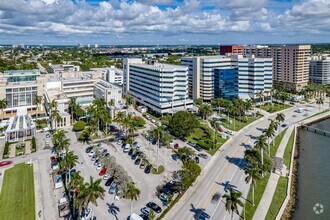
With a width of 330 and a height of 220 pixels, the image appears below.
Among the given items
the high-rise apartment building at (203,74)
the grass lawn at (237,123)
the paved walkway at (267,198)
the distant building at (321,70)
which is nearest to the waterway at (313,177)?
the paved walkway at (267,198)

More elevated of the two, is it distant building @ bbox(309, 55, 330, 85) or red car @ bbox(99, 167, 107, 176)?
distant building @ bbox(309, 55, 330, 85)

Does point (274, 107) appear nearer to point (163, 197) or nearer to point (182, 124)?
point (182, 124)

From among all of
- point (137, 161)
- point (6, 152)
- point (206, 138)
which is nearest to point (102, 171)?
point (137, 161)

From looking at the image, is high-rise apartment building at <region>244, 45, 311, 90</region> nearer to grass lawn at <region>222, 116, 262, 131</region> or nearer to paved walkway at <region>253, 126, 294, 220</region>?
grass lawn at <region>222, 116, 262, 131</region>

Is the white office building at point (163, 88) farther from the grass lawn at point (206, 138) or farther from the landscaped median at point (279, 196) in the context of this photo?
the landscaped median at point (279, 196)

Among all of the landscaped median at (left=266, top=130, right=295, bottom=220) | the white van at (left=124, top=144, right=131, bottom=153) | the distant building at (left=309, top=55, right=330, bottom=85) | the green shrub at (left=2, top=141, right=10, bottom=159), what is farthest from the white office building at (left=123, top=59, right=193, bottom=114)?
the distant building at (left=309, top=55, right=330, bottom=85)

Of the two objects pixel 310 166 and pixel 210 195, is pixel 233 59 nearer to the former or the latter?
pixel 310 166
